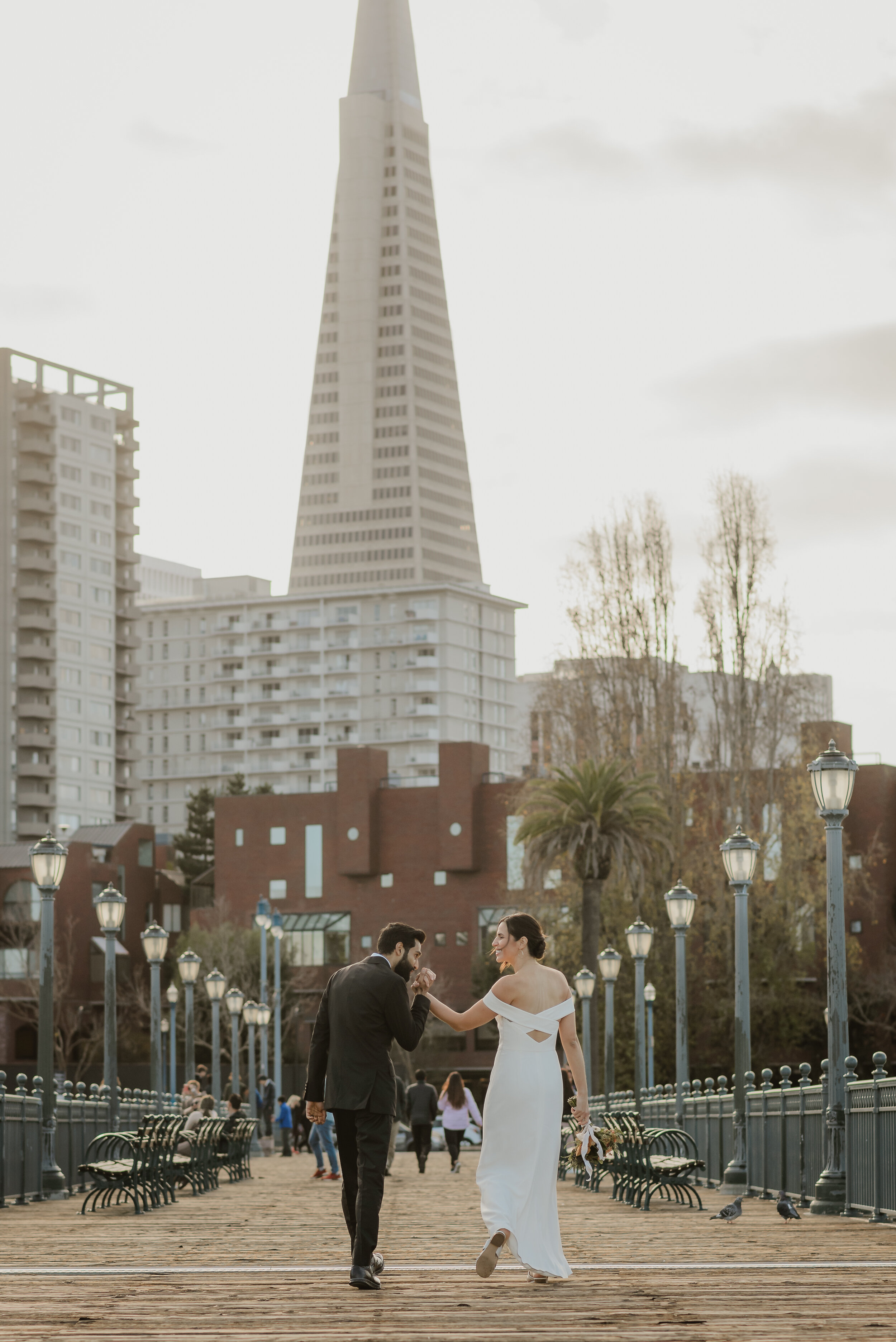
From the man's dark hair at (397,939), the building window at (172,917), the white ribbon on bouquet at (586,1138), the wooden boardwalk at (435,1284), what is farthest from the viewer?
the building window at (172,917)

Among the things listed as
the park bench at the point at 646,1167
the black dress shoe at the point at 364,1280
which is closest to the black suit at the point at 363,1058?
the black dress shoe at the point at 364,1280

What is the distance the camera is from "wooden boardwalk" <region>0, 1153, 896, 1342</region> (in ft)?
23.9

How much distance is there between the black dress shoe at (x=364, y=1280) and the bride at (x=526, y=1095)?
670 millimetres

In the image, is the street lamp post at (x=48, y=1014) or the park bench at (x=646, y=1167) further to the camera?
the street lamp post at (x=48, y=1014)

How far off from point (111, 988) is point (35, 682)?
104m

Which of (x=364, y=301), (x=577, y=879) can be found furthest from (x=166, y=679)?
(x=577, y=879)

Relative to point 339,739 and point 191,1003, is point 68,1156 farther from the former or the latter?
point 339,739

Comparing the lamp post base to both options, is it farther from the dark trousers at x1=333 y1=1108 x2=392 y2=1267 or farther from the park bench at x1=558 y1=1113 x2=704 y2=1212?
the dark trousers at x1=333 y1=1108 x2=392 y2=1267

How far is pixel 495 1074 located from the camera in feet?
31.7

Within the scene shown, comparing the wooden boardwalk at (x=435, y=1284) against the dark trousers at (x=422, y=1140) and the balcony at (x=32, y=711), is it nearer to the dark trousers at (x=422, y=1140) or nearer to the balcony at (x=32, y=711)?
the dark trousers at (x=422, y=1140)

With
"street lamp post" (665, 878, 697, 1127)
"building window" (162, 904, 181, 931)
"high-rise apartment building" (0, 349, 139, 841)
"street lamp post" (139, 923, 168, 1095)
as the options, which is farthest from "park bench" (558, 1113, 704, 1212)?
"high-rise apartment building" (0, 349, 139, 841)

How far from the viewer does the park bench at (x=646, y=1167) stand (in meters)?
18.3

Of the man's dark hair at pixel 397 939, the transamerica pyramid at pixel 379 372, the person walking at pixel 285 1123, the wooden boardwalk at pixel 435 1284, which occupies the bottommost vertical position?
the person walking at pixel 285 1123

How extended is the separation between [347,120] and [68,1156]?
171804 mm
